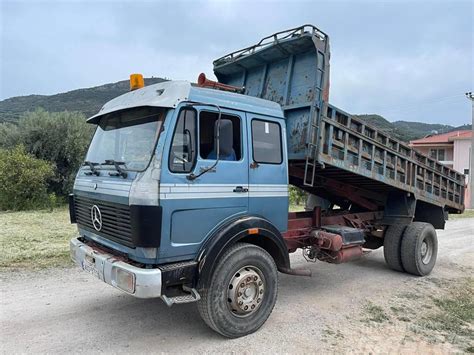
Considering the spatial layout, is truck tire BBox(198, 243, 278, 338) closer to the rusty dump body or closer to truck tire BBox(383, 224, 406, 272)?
the rusty dump body

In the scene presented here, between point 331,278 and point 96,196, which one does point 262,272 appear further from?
point 331,278

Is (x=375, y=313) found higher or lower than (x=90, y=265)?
lower

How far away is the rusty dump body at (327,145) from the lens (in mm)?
5082

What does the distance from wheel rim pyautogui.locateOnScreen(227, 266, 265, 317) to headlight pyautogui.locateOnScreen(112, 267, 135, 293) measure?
1.04 metres

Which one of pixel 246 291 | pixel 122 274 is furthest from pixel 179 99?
pixel 246 291

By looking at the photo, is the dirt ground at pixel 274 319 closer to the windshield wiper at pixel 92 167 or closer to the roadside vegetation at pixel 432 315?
the roadside vegetation at pixel 432 315

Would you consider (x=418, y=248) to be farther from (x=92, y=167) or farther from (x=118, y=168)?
(x=92, y=167)

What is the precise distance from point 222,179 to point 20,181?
12.0m

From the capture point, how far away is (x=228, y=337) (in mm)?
4078

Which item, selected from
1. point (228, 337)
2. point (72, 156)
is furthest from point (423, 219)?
point (72, 156)

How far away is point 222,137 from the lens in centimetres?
Answer: 411

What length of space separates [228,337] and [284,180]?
1925 millimetres

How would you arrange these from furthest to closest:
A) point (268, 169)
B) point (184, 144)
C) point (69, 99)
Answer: point (69, 99)
point (268, 169)
point (184, 144)

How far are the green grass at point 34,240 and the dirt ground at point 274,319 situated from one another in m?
0.64
